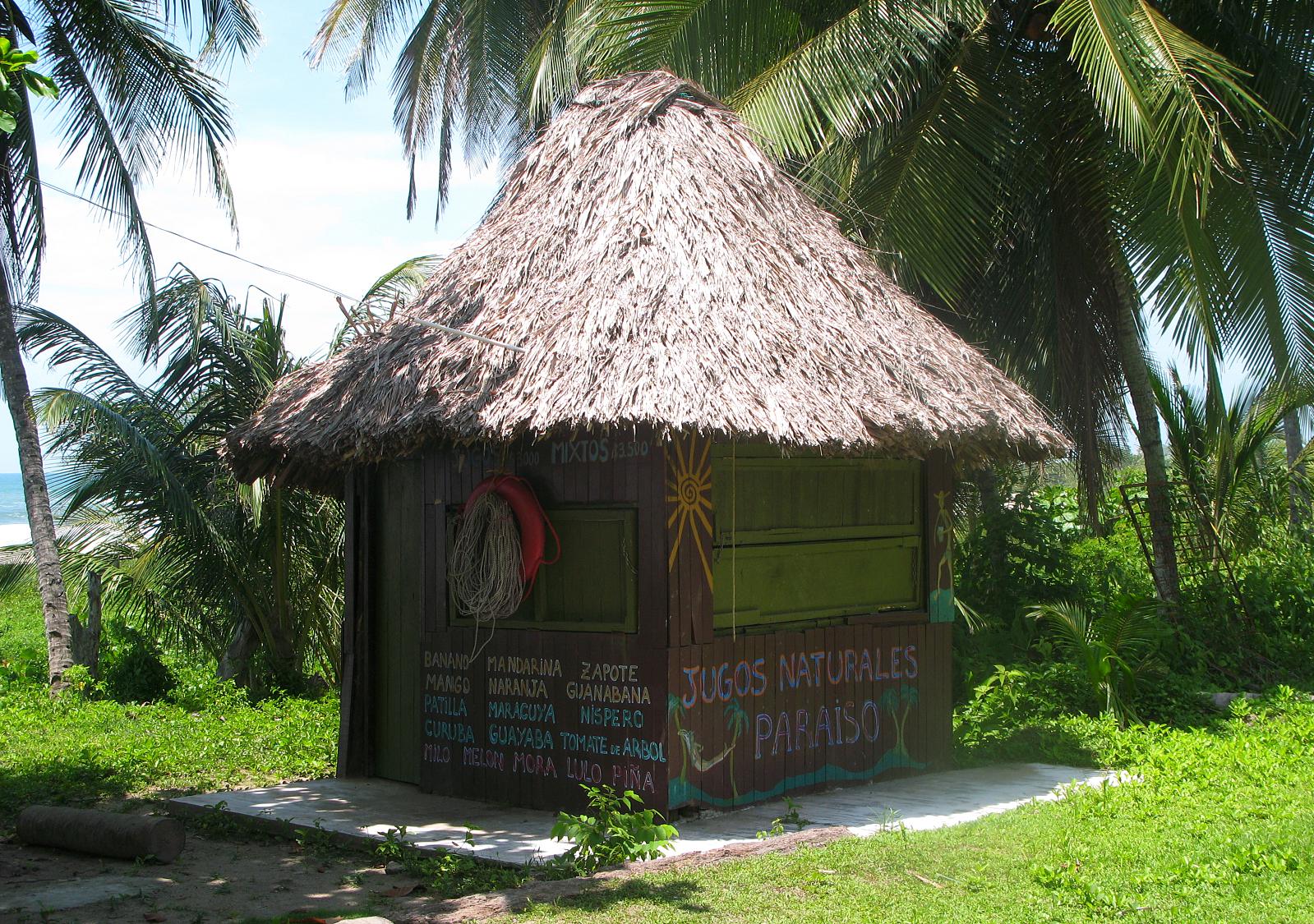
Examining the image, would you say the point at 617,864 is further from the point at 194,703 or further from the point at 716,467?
the point at 194,703

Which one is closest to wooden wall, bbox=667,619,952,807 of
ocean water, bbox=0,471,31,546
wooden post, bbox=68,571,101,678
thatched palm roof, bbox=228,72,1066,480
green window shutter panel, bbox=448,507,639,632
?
green window shutter panel, bbox=448,507,639,632

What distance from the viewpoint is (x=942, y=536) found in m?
8.26

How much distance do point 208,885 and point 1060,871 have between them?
382 cm

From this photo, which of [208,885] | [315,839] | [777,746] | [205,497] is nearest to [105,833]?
[208,885]

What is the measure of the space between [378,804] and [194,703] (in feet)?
15.3

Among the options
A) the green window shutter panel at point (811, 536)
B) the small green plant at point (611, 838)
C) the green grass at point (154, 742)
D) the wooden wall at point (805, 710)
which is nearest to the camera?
the small green plant at point (611, 838)

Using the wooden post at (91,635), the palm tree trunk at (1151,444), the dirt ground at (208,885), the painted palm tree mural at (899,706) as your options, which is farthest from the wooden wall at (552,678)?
the palm tree trunk at (1151,444)

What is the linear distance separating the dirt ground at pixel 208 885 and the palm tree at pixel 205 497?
5.06m

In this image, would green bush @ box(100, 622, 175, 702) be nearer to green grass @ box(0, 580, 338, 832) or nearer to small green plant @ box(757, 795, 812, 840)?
green grass @ box(0, 580, 338, 832)

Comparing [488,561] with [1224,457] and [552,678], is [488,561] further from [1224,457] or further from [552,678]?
[1224,457]

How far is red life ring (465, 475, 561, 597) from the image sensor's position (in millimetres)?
6902

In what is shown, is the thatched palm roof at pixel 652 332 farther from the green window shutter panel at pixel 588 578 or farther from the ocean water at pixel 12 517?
the ocean water at pixel 12 517

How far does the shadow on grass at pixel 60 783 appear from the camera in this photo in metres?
7.91

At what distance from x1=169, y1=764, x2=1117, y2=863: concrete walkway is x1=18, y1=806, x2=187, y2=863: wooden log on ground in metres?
0.72
